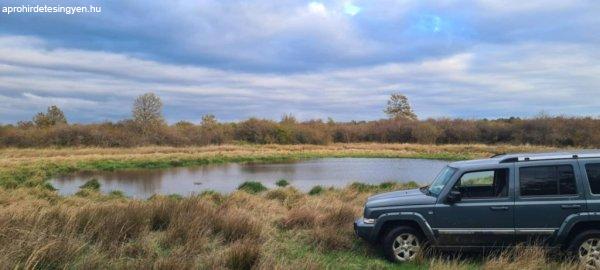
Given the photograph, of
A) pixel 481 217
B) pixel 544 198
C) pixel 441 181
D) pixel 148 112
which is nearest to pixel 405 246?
pixel 481 217

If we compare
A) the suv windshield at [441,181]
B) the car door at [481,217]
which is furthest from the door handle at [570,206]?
the suv windshield at [441,181]

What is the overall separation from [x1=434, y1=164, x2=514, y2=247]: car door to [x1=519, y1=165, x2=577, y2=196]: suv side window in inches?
7.6

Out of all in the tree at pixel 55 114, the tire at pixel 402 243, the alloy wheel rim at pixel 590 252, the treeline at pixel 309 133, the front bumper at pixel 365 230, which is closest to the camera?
the alloy wheel rim at pixel 590 252

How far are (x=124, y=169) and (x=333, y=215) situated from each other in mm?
27846

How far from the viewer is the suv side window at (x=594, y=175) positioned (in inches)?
279

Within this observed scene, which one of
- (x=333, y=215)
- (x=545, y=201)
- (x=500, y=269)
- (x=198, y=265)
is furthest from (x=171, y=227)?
(x=545, y=201)

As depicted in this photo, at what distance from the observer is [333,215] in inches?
407

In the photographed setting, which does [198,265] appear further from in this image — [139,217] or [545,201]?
[545,201]

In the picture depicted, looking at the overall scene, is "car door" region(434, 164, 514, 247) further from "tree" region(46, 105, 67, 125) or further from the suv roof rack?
"tree" region(46, 105, 67, 125)

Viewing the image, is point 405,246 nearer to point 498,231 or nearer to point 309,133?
point 498,231

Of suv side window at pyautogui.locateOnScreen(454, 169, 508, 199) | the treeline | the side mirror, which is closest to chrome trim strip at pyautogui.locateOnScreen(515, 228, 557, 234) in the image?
suv side window at pyautogui.locateOnScreen(454, 169, 508, 199)

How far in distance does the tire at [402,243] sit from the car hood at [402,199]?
402mm

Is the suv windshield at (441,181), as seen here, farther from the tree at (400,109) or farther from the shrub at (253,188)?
the tree at (400,109)

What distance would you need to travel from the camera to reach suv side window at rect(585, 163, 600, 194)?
7094 mm
